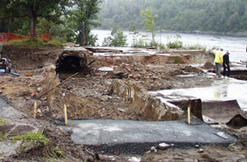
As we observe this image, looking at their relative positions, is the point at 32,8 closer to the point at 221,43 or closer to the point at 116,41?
Result: the point at 116,41

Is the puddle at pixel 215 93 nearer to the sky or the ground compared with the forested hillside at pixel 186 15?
nearer to the ground

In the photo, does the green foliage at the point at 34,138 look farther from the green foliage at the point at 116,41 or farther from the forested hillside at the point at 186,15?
the forested hillside at the point at 186,15

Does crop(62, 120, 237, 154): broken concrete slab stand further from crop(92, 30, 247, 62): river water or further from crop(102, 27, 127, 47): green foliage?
crop(102, 27, 127, 47): green foliage

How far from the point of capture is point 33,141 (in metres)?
5.70

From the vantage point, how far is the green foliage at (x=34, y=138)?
5672 millimetres

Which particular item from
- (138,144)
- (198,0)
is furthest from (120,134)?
(198,0)

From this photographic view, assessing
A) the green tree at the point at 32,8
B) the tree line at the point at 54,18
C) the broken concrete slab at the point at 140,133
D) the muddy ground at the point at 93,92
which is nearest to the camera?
the muddy ground at the point at 93,92

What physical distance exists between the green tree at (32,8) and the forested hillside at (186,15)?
6771 cm

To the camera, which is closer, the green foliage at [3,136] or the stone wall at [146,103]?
the green foliage at [3,136]

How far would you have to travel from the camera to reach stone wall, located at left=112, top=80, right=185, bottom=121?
9390 mm

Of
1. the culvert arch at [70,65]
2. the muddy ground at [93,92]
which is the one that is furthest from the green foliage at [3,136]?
the culvert arch at [70,65]

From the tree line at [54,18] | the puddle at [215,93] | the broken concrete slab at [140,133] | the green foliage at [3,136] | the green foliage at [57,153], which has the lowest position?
the puddle at [215,93]

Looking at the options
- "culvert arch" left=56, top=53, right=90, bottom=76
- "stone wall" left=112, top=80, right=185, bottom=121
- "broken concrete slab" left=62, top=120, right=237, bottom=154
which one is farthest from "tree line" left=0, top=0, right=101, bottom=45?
"broken concrete slab" left=62, top=120, right=237, bottom=154

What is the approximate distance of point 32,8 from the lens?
2473cm
